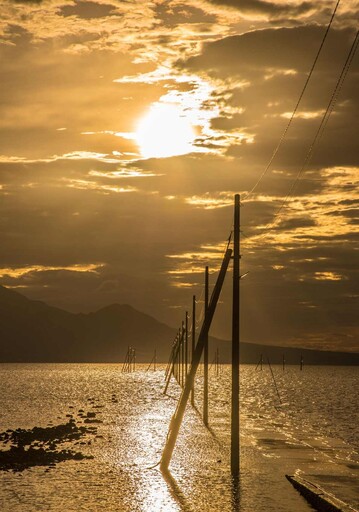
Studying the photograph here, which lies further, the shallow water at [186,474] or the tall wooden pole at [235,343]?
the tall wooden pole at [235,343]

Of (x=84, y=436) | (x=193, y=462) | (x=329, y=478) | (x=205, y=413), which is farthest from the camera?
(x=205, y=413)

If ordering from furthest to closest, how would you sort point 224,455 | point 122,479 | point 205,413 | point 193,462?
point 205,413
point 224,455
point 193,462
point 122,479

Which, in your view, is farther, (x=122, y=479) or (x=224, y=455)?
(x=224, y=455)

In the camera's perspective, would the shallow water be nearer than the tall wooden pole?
Yes

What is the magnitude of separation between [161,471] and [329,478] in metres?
6.63

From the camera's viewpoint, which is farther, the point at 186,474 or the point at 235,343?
the point at 235,343

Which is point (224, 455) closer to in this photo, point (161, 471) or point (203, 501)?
point (161, 471)

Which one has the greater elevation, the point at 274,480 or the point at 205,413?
the point at 205,413

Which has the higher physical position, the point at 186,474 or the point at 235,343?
the point at 235,343

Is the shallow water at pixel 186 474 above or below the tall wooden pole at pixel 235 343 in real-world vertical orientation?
below

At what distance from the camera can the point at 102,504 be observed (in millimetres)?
26203

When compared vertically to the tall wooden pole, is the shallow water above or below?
below

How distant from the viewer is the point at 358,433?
7038 centimetres

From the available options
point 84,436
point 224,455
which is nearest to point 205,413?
point 84,436
